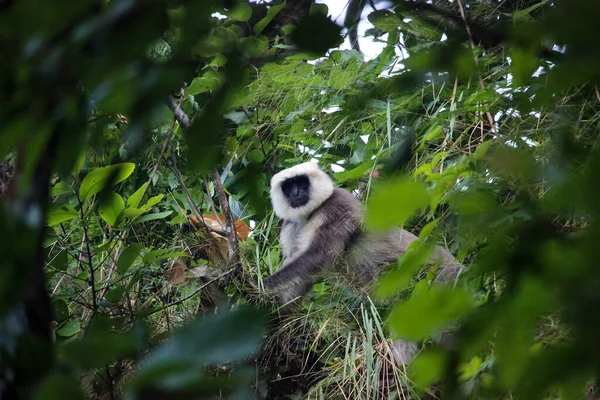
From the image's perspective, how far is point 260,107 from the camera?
510 cm

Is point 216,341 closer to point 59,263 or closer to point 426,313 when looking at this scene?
point 426,313

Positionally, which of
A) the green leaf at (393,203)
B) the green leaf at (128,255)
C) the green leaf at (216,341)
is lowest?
the green leaf at (128,255)

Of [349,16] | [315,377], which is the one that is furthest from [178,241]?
[349,16]

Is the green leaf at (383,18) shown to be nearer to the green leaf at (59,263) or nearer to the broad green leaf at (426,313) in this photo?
the broad green leaf at (426,313)

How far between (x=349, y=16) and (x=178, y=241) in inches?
145

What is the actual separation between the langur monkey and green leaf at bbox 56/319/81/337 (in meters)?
1.47

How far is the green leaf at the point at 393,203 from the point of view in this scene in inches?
28.4

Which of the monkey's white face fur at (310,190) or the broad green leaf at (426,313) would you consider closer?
the broad green leaf at (426,313)

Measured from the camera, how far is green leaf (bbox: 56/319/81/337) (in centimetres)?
326

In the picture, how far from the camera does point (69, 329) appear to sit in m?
3.33

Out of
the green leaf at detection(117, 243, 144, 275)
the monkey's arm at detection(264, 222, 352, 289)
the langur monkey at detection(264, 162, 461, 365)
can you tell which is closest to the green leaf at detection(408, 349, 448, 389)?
the green leaf at detection(117, 243, 144, 275)

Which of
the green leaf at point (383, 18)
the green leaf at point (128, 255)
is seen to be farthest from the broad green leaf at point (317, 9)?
the green leaf at point (128, 255)

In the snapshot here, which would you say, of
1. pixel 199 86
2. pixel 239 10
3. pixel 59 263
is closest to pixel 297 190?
pixel 199 86

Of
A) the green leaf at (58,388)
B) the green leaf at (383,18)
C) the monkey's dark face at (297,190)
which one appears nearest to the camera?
the green leaf at (58,388)
